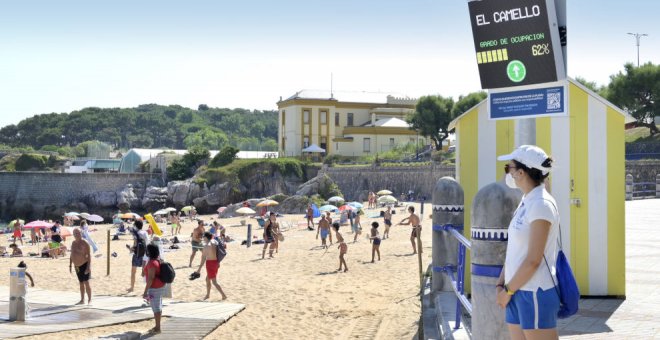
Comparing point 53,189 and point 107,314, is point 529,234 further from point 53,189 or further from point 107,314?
point 53,189

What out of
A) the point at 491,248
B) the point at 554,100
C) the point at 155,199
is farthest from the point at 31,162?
the point at 491,248

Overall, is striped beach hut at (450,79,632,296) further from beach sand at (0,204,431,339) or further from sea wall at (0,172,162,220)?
sea wall at (0,172,162,220)

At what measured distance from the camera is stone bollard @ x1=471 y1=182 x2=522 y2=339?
424 cm

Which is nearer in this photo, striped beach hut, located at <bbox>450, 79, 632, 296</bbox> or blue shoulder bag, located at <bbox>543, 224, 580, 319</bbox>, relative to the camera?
blue shoulder bag, located at <bbox>543, 224, 580, 319</bbox>

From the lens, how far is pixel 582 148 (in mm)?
8664

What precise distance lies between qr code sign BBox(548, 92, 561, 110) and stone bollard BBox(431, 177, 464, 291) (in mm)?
1894

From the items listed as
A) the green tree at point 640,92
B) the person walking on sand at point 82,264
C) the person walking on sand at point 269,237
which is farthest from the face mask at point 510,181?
the green tree at point 640,92

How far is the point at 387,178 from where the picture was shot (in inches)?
2009

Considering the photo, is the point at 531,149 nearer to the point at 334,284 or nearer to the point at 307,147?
the point at 334,284

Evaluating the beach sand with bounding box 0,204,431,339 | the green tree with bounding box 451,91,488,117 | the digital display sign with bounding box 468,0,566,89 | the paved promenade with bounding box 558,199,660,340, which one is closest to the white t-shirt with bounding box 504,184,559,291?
the digital display sign with bounding box 468,0,566,89

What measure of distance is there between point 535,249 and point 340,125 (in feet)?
207

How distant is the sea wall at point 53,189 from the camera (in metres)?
62.0

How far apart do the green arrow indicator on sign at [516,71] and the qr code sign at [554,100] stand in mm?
284

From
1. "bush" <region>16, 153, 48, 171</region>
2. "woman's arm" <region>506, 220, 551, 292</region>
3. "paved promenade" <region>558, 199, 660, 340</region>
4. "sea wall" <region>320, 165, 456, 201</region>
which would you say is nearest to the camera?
"woman's arm" <region>506, 220, 551, 292</region>
